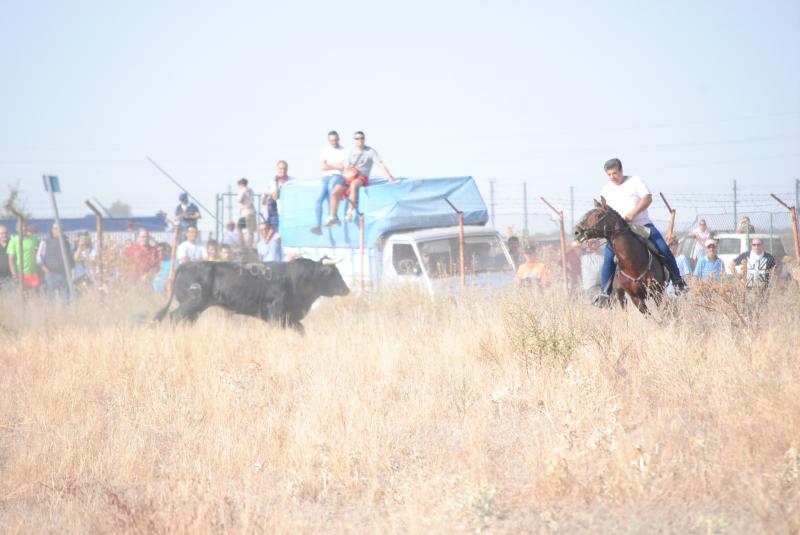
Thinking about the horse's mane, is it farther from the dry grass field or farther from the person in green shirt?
the person in green shirt

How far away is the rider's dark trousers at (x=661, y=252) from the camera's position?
406 inches

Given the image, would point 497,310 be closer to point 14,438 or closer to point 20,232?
point 14,438

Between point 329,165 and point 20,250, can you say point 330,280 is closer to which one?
point 329,165

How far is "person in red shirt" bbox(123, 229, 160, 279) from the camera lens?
17.9m

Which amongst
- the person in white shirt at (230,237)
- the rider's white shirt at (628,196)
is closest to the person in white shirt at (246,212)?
the person in white shirt at (230,237)

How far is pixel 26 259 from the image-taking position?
A: 56.9ft

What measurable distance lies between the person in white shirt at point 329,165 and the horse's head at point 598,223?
676cm

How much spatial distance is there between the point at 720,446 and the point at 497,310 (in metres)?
5.74

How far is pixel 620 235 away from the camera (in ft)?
33.9

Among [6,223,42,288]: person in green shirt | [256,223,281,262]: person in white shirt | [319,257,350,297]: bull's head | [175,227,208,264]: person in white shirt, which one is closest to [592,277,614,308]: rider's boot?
[319,257,350,297]: bull's head

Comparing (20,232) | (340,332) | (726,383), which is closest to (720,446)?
(726,383)

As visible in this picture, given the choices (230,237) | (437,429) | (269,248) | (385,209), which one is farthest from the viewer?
(230,237)

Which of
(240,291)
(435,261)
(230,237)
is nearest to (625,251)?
(435,261)

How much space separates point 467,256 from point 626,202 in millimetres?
4735
